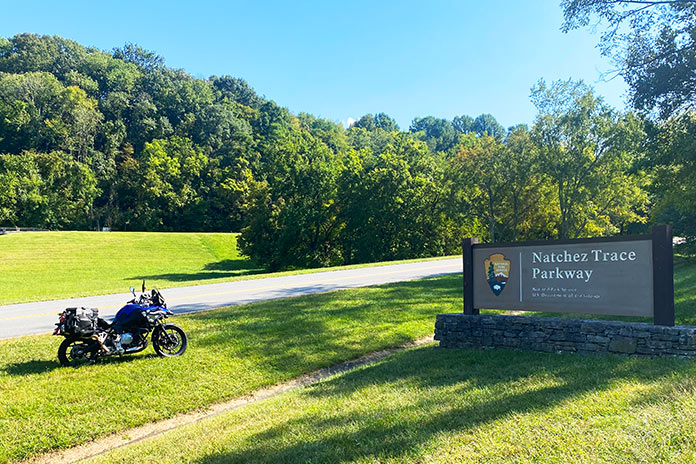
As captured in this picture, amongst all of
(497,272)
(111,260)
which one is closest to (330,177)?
(111,260)

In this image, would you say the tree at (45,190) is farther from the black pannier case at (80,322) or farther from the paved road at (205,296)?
the black pannier case at (80,322)

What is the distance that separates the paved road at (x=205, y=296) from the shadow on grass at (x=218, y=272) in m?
16.5

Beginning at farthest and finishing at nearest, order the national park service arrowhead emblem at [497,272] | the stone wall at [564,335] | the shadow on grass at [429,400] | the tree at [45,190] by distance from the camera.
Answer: the tree at [45,190]
the national park service arrowhead emblem at [497,272]
the stone wall at [564,335]
the shadow on grass at [429,400]

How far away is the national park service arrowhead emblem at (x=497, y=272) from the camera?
308 inches

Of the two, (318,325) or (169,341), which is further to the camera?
(318,325)

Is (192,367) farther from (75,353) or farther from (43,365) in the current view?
(43,365)

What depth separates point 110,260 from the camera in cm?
4022

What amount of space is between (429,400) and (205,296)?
10.7 m

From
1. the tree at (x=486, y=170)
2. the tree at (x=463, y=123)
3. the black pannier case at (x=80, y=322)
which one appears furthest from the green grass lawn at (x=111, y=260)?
the tree at (x=463, y=123)

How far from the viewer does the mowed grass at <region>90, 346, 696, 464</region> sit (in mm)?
3232

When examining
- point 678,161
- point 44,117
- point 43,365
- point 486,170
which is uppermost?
point 44,117

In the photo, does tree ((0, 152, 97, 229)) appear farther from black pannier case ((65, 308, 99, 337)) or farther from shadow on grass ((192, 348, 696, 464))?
shadow on grass ((192, 348, 696, 464))

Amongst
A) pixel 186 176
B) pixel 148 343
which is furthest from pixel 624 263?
pixel 186 176

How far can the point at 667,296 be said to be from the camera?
6.15 m
